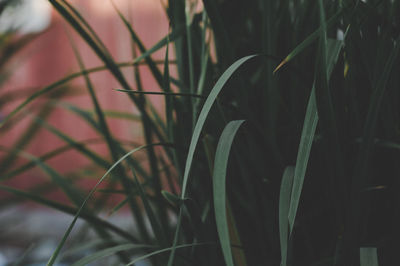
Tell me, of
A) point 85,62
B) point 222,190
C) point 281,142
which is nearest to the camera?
point 222,190

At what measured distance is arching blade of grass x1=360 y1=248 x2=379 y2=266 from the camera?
8.5 inches

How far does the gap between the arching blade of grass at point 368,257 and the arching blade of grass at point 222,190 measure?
0.26ft

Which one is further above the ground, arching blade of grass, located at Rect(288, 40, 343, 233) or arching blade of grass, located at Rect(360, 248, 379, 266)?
arching blade of grass, located at Rect(288, 40, 343, 233)

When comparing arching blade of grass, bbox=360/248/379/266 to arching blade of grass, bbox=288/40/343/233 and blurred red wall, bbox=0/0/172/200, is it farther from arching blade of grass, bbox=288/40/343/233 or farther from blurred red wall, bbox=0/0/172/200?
blurred red wall, bbox=0/0/172/200

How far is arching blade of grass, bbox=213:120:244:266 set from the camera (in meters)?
0.19

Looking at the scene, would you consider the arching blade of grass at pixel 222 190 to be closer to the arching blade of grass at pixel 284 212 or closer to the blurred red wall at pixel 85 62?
the arching blade of grass at pixel 284 212

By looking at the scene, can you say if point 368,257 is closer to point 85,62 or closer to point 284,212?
point 284,212

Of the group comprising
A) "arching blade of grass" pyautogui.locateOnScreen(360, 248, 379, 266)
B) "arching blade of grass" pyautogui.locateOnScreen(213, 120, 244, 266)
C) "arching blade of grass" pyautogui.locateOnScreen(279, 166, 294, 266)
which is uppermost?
"arching blade of grass" pyautogui.locateOnScreen(213, 120, 244, 266)

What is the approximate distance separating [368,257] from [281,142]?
14 cm

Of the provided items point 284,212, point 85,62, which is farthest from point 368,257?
point 85,62

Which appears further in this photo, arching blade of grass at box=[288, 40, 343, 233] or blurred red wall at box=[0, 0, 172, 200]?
blurred red wall at box=[0, 0, 172, 200]

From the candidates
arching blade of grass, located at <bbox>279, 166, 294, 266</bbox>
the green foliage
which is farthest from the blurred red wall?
arching blade of grass, located at <bbox>279, 166, 294, 266</bbox>

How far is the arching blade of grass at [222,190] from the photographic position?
190 millimetres

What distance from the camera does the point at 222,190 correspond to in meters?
0.20
